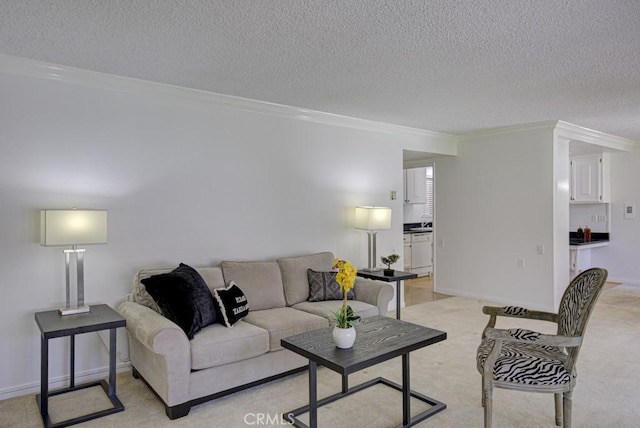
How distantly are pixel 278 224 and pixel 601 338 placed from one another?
3464 mm

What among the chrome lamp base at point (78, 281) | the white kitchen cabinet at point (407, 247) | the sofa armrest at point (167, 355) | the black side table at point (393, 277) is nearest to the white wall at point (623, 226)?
the white kitchen cabinet at point (407, 247)

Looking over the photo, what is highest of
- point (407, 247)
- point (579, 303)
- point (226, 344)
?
point (579, 303)

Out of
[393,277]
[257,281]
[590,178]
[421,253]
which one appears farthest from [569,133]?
[257,281]

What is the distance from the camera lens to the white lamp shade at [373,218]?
4.71 meters

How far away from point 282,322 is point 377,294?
1.10m

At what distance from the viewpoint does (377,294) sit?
402 centimetres

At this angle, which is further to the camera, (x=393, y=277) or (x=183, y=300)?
(x=393, y=277)

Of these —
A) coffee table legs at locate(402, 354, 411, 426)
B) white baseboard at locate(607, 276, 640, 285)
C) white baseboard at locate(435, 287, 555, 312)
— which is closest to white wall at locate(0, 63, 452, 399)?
coffee table legs at locate(402, 354, 411, 426)

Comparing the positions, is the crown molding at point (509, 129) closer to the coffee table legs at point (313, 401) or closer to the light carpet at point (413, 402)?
the light carpet at point (413, 402)

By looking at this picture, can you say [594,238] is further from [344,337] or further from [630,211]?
[344,337]

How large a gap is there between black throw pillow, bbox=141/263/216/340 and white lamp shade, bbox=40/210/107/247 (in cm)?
47

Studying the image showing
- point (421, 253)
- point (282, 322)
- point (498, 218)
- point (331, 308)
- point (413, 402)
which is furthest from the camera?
point (421, 253)

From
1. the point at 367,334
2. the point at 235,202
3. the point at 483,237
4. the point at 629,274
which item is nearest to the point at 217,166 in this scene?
the point at 235,202

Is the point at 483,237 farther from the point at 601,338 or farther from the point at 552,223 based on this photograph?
the point at 601,338
